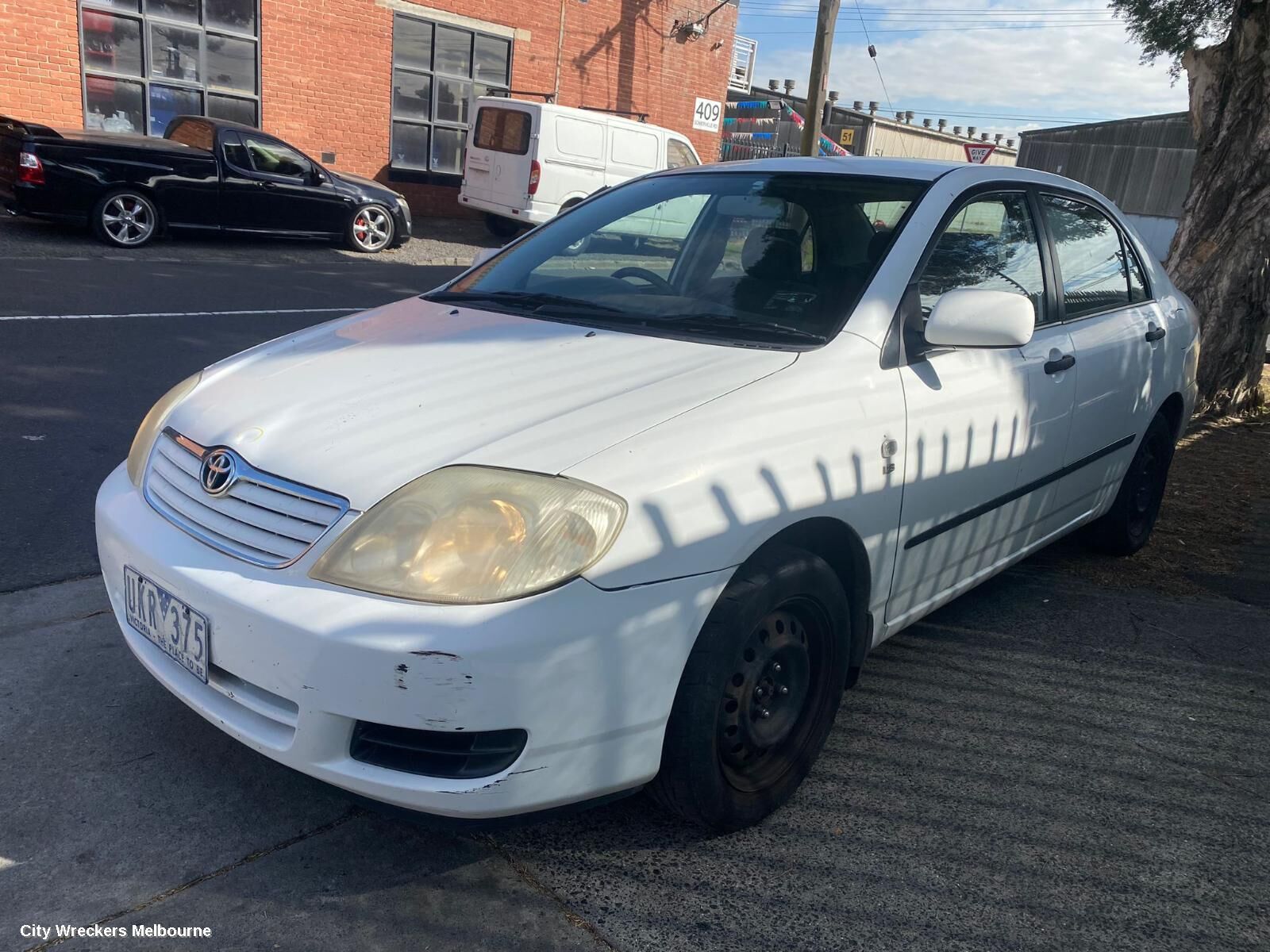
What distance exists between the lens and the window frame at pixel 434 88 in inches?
696

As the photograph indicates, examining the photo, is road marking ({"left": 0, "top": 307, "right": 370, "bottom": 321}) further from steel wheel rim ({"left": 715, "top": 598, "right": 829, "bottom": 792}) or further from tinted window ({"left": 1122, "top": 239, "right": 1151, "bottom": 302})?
steel wheel rim ({"left": 715, "top": 598, "right": 829, "bottom": 792})

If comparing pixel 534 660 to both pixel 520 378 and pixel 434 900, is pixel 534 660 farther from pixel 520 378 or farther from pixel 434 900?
pixel 520 378

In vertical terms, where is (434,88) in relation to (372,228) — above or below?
above

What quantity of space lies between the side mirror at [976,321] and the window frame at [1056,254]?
98 cm

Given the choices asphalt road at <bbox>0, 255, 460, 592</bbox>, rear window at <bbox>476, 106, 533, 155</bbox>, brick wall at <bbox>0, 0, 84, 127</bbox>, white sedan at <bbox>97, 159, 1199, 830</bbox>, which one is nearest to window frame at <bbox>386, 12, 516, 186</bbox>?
rear window at <bbox>476, 106, 533, 155</bbox>

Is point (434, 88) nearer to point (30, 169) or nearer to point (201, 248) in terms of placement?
point (201, 248)

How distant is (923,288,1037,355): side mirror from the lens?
2.87 m

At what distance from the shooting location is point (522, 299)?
3346mm

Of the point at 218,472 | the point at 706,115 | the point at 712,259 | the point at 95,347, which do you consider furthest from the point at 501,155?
the point at 218,472

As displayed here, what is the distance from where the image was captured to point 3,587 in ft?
11.8

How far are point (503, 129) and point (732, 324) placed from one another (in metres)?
14.2

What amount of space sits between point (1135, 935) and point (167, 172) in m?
12.3

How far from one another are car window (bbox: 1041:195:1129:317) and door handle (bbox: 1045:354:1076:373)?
0.82ft

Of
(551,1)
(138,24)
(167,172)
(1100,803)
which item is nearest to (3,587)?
(1100,803)
